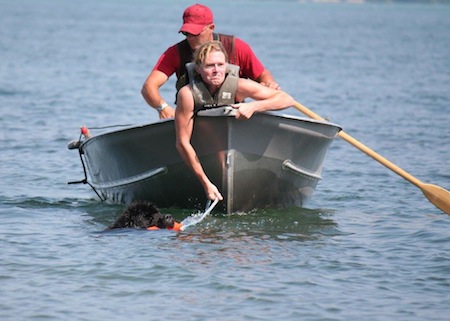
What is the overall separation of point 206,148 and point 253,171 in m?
0.55

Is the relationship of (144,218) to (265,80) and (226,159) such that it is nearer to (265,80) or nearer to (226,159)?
(226,159)

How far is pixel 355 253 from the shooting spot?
31.7ft

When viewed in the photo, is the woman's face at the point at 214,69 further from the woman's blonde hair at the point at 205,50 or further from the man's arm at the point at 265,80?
the man's arm at the point at 265,80

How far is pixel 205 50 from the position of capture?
9.50 meters

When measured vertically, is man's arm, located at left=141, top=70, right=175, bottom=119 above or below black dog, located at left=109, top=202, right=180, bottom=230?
above

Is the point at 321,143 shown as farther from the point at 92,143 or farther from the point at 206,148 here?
the point at 92,143

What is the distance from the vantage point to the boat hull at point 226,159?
10102 mm

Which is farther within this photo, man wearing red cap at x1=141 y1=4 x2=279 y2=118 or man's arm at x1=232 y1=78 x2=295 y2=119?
man wearing red cap at x1=141 y1=4 x2=279 y2=118

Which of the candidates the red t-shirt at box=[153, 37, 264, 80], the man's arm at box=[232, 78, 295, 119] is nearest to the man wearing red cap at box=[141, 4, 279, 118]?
the red t-shirt at box=[153, 37, 264, 80]

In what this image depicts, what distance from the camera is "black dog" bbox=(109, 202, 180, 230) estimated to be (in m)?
9.84

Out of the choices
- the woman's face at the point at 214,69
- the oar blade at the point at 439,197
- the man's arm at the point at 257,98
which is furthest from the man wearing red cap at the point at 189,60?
the oar blade at the point at 439,197

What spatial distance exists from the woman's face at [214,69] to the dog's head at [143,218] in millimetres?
1226

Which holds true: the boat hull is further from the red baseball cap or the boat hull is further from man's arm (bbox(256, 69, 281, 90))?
the red baseball cap

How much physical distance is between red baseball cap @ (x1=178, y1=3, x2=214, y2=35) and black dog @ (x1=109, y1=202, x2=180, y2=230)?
1.62 meters
